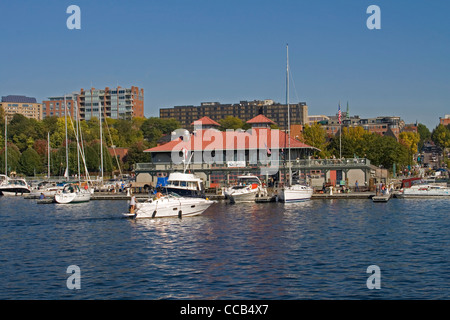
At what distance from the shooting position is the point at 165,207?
50.3 metres

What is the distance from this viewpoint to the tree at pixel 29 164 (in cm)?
13438

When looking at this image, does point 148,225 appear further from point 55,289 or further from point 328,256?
point 55,289

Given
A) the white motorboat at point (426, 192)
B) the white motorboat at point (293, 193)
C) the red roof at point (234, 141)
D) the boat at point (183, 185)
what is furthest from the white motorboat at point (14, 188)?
the white motorboat at point (426, 192)

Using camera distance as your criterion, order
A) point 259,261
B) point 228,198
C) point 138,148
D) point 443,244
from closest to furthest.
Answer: point 259,261 < point 443,244 < point 228,198 < point 138,148

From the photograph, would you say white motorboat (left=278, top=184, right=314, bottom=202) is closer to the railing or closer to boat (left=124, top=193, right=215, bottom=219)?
the railing

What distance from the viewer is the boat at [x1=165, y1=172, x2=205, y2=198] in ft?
195

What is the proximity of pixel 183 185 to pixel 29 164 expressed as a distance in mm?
84167

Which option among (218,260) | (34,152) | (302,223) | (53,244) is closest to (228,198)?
(302,223)

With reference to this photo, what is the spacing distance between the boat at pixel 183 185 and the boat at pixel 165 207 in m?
7.01

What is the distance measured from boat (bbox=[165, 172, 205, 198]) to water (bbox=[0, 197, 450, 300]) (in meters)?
4.53

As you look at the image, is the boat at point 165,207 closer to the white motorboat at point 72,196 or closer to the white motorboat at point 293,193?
the white motorboat at point 293,193

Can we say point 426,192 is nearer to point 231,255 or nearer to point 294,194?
point 294,194

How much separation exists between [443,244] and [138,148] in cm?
11824
